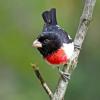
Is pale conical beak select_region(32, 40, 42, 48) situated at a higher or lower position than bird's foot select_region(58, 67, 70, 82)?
higher

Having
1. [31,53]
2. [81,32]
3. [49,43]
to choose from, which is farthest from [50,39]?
[31,53]

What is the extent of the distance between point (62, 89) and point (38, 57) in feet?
10.3

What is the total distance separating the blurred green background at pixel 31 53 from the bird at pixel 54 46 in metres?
2.70

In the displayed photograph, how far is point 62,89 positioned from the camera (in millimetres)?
2369

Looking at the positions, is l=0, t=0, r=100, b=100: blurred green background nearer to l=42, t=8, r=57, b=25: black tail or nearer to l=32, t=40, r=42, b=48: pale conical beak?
l=42, t=8, r=57, b=25: black tail

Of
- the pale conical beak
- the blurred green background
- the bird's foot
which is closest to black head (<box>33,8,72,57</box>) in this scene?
the pale conical beak

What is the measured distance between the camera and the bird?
2525 mm

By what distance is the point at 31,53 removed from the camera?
557 centimetres

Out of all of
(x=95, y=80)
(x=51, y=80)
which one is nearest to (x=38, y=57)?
(x=51, y=80)

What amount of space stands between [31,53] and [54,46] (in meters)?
3.02

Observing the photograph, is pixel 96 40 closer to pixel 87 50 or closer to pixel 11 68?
pixel 87 50

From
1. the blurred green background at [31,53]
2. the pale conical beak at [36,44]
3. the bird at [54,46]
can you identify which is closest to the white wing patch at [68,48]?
the bird at [54,46]

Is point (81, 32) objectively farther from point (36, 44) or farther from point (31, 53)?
point (31, 53)

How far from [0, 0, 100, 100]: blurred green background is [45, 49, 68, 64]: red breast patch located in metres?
2.70
